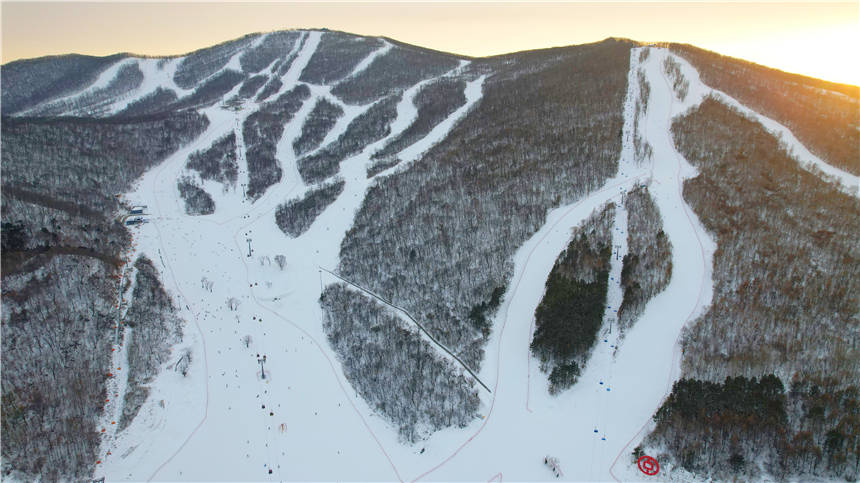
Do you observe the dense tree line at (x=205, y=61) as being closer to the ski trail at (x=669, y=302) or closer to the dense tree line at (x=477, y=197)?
the dense tree line at (x=477, y=197)

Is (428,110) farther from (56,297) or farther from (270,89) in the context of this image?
(56,297)

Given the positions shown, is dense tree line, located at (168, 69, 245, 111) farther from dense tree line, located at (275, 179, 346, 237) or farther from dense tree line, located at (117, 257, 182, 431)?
dense tree line, located at (117, 257, 182, 431)

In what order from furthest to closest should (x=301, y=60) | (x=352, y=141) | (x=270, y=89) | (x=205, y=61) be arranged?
(x=205, y=61) → (x=301, y=60) → (x=270, y=89) → (x=352, y=141)

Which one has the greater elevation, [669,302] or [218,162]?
[218,162]

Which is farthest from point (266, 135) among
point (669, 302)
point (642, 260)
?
point (669, 302)

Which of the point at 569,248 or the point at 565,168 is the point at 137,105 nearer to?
the point at 565,168

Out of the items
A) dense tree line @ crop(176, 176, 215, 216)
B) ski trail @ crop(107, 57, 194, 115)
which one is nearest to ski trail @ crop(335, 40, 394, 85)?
ski trail @ crop(107, 57, 194, 115)

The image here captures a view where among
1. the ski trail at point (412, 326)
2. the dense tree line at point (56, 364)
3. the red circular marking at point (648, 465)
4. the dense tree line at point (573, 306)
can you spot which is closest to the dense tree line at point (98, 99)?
the dense tree line at point (56, 364)
